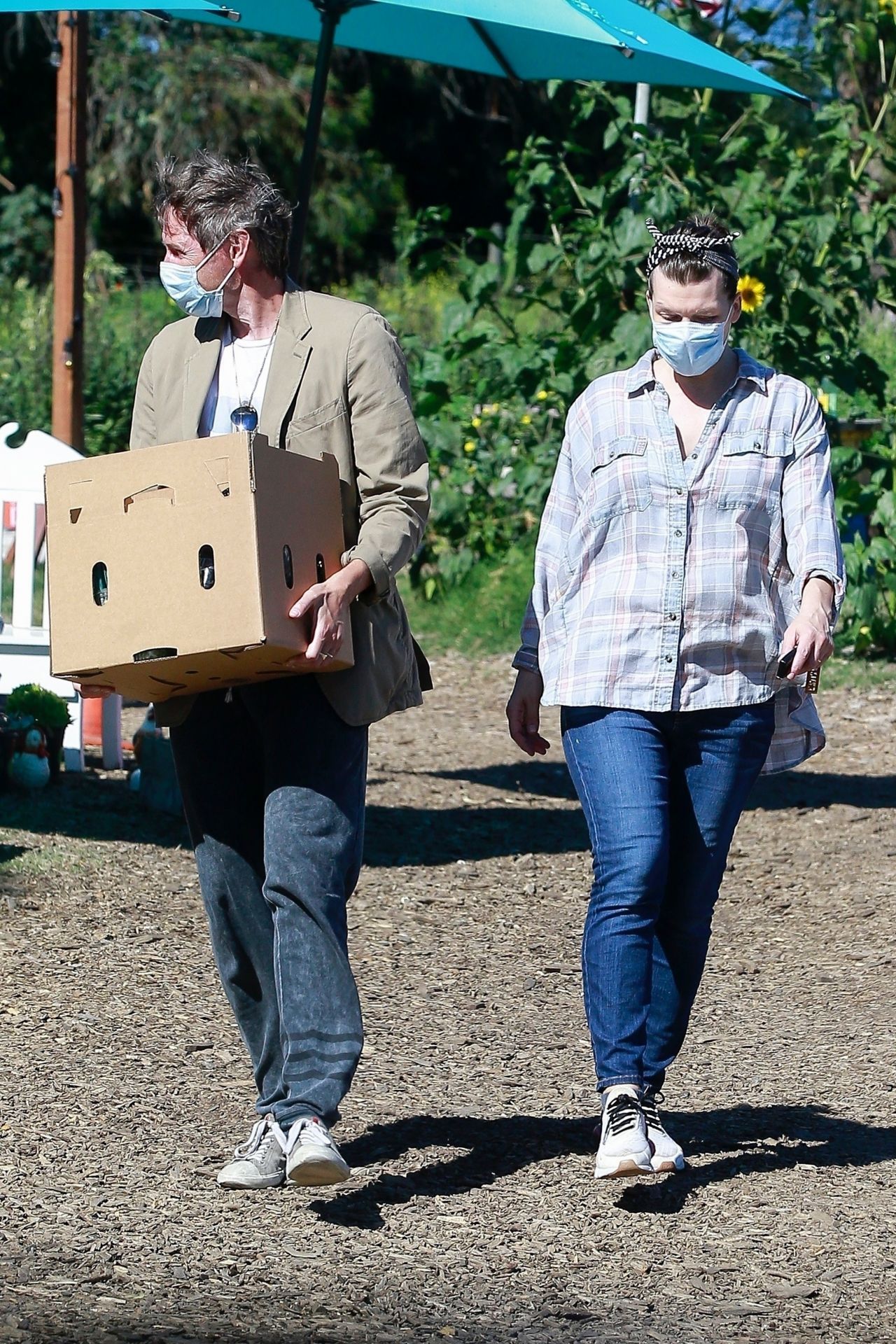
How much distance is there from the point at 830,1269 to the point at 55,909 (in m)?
2.76

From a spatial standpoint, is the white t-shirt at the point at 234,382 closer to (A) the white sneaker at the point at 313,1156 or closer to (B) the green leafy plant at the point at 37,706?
(A) the white sneaker at the point at 313,1156

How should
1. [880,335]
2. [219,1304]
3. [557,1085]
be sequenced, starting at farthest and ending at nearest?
1. [880,335]
2. [557,1085]
3. [219,1304]

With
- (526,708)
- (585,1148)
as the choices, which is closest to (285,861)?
(526,708)

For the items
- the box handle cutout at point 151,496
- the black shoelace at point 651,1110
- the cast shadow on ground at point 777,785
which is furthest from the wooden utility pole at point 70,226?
the black shoelace at point 651,1110

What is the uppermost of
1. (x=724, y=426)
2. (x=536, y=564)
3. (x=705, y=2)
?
(x=705, y=2)

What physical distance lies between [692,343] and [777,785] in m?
4.06

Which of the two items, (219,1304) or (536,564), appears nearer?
(219,1304)

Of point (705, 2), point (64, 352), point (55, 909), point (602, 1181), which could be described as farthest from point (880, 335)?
point (602, 1181)

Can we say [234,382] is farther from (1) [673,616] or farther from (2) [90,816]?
(2) [90,816]

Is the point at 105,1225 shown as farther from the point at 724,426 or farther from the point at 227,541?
the point at 724,426

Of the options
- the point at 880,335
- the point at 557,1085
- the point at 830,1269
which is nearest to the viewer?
the point at 830,1269

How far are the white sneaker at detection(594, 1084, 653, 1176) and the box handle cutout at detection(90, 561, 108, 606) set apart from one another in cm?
125

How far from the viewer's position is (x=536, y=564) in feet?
11.2

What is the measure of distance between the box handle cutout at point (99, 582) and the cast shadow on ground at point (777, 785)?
400 centimetres
